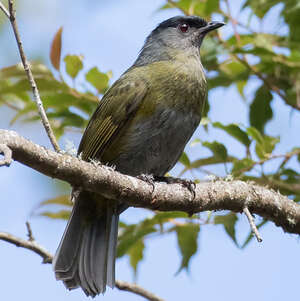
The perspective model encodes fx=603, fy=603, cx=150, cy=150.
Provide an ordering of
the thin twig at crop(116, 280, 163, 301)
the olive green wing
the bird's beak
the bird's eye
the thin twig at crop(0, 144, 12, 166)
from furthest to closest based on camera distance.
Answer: the bird's eye → the bird's beak → the olive green wing → the thin twig at crop(116, 280, 163, 301) → the thin twig at crop(0, 144, 12, 166)

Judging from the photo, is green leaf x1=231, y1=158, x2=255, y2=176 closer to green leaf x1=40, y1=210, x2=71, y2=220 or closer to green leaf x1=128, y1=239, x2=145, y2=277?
green leaf x1=128, y1=239, x2=145, y2=277

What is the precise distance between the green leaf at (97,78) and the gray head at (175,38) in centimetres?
87

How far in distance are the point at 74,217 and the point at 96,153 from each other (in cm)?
45

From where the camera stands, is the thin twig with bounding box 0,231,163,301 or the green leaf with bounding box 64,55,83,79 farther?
the green leaf with bounding box 64,55,83,79

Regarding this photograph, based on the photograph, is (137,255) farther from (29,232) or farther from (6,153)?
(6,153)

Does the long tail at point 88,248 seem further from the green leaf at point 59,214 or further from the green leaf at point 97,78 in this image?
the green leaf at point 97,78

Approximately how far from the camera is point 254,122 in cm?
388

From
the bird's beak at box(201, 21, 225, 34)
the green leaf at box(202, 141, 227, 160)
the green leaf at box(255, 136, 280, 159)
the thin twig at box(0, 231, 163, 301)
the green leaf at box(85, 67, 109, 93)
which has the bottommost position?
the thin twig at box(0, 231, 163, 301)

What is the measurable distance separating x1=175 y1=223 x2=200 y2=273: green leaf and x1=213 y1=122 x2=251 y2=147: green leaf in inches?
22.9

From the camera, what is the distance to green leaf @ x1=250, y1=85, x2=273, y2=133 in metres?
3.87

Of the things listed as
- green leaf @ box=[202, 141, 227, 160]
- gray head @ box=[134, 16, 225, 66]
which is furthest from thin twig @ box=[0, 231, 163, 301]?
gray head @ box=[134, 16, 225, 66]

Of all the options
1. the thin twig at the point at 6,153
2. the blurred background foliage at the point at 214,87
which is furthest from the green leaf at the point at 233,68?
the thin twig at the point at 6,153

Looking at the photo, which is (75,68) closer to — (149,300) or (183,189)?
(183,189)

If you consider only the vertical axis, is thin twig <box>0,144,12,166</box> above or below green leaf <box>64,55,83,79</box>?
below
